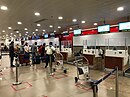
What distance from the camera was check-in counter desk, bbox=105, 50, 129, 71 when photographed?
6926mm

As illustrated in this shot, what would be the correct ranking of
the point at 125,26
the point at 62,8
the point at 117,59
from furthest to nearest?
the point at 125,26 < the point at 117,59 < the point at 62,8

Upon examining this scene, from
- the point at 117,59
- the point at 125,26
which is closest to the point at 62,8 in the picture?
the point at 117,59

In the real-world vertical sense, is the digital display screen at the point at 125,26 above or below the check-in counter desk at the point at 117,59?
above

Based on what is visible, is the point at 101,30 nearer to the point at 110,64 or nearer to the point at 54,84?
the point at 110,64

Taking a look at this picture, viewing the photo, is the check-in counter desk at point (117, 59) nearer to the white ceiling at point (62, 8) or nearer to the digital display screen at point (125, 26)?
the digital display screen at point (125, 26)

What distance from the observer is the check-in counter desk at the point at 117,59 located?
6926mm

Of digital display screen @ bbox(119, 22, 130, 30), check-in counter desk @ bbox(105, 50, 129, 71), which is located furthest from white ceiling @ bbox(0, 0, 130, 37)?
check-in counter desk @ bbox(105, 50, 129, 71)

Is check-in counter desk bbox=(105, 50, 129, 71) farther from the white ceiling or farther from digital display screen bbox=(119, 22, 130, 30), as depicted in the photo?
the white ceiling

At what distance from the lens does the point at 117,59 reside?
7.10 meters

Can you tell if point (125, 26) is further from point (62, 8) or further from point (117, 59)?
point (62, 8)

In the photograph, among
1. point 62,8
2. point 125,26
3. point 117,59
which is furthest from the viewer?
point 125,26

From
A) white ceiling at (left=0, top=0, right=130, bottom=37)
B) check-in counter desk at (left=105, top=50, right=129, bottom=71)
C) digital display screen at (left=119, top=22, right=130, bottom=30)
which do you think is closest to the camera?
white ceiling at (left=0, top=0, right=130, bottom=37)

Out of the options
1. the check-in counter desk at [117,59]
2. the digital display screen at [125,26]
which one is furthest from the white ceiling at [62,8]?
the check-in counter desk at [117,59]

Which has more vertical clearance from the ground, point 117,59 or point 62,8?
point 62,8
